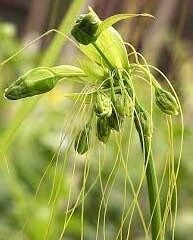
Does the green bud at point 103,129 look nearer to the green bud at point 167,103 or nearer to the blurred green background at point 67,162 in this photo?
the green bud at point 167,103

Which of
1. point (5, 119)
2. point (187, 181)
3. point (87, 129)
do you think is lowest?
point (187, 181)

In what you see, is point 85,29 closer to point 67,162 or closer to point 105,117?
point 105,117

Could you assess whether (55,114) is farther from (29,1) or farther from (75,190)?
(29,1)

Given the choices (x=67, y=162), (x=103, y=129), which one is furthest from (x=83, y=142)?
(x=67, y=162)

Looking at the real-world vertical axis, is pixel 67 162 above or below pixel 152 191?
below

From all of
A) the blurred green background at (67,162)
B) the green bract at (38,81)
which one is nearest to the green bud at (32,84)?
the green bract at (38,81)

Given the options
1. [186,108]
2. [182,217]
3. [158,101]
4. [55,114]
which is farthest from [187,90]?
[158,101]

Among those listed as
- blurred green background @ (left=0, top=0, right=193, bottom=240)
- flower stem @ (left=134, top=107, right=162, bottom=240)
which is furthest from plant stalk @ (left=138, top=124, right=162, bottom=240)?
blurred green background @ (left=0, top=0, right=193, bottom=240)
